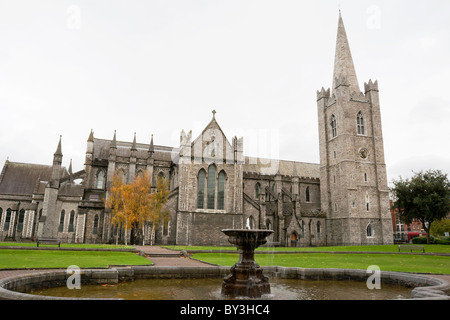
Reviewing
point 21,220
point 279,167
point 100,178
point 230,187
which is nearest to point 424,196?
point 279,167

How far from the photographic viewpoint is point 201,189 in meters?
42.9

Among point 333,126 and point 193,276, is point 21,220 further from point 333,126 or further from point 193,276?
point 333,126

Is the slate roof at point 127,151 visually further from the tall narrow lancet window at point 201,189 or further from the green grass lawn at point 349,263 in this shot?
the green grass lawn at point 349,263

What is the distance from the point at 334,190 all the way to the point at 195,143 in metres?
25.1

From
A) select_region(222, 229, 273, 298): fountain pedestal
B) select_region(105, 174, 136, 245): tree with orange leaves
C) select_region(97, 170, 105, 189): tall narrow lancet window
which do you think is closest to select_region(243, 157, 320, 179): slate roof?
select_region(105, 174, 136, 245): tree with orange leaves

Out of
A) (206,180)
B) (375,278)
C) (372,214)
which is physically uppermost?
(206,180)

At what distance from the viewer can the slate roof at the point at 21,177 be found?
49169 millimetres

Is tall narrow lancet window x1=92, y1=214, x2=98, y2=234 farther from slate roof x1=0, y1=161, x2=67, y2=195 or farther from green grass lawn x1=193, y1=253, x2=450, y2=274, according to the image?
green grass lawn x1=193, y1=253, x2=450, y2=274

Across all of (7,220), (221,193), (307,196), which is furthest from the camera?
(307,196)

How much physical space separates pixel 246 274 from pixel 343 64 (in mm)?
53455
